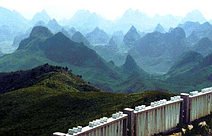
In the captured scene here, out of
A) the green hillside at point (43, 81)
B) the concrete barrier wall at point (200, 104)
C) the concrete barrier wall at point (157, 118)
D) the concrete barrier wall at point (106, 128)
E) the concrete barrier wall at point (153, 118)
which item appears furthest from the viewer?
the green hillside at point (43, 81)

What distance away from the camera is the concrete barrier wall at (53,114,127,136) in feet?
48.5

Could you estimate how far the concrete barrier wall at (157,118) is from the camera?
60.6ft

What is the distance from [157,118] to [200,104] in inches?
207

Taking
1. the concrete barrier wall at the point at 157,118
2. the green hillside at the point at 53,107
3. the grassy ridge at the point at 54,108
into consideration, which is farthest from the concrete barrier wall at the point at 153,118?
the grassy ridge at the point at 54,108

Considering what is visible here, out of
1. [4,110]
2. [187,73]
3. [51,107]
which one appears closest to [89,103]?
[51,107]

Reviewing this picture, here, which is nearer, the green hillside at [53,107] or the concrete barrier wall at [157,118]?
the concrete barrier wall at [157,118]

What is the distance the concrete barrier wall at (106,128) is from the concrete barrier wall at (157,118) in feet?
3.87

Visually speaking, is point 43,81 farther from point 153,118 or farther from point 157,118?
point 153,118

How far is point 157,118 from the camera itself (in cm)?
1952

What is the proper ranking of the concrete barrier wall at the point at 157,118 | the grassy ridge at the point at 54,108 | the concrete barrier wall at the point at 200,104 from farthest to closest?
the grassy ridge at the point at 54,108 < the concrete barrier wall at the point at 200,104 < the concrete barrier wall at the point at 157,118

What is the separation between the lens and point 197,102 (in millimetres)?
22281

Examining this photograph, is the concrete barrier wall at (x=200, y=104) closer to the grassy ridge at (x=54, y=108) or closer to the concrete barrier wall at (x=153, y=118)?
the concrete barrier wall at (x=153, y=118)

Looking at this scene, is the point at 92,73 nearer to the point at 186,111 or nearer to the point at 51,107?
the point at 51,107

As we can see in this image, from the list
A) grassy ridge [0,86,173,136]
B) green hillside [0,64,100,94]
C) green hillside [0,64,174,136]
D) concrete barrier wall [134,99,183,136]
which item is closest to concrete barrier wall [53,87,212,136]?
concrete barrier wall [134,99,183,136]
